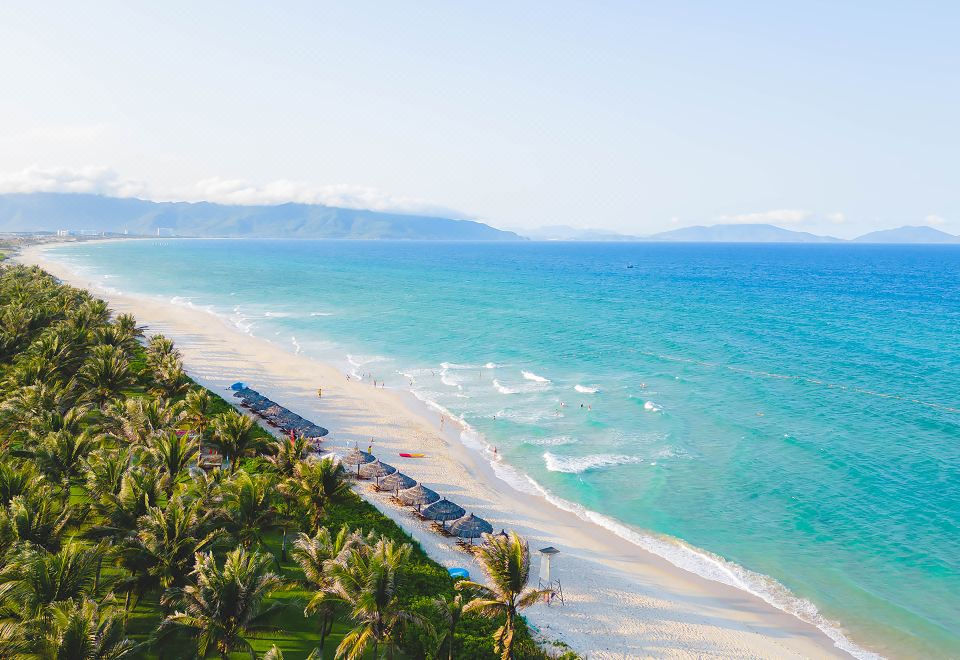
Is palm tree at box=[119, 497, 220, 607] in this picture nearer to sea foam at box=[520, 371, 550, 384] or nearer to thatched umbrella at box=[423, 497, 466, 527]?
thatched umbrella at box=[423, 497, 466, 527]

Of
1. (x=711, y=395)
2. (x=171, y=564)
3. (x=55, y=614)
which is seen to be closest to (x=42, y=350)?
(x=171, y=564)

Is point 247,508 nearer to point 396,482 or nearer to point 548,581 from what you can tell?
point 396,482

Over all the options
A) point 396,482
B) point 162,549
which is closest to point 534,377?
point 396,482

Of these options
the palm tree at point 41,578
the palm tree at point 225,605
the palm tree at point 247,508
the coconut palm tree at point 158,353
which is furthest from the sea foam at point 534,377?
the palm tree at point 41,578

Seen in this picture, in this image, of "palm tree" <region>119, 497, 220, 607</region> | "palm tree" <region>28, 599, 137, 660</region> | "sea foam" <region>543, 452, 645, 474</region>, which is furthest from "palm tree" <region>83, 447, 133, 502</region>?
"sea foam" <region>543, 452, 645, 474</region>

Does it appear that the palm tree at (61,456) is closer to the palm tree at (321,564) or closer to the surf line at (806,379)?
the palm tree at (321,564)

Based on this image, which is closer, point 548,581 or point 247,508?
point 247,508

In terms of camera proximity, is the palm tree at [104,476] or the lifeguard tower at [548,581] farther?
the lifeguard tower at [548,581]
